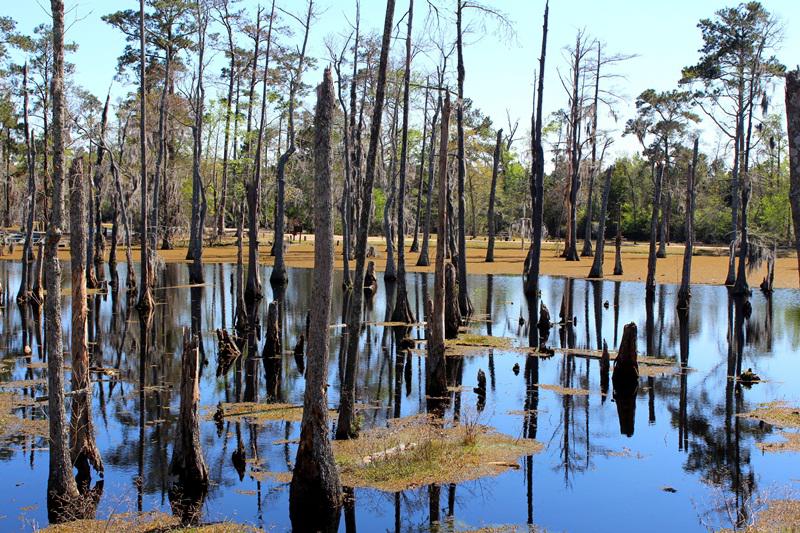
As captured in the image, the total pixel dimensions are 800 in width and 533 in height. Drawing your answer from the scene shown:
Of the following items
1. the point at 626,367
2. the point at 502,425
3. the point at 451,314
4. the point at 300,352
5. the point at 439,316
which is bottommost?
the point at 502,425

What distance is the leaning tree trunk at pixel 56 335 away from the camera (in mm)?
9320

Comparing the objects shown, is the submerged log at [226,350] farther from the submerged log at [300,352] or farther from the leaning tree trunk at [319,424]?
the leaning tree trunk at [319,424]

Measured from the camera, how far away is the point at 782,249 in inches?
2281

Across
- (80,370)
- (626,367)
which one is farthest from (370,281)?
(80,370)

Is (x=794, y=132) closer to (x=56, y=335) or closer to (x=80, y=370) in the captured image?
(x=56, y=335)

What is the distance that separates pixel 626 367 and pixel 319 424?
10074 millimetres

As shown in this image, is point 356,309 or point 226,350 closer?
point 356,309

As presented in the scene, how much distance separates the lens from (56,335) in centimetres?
947

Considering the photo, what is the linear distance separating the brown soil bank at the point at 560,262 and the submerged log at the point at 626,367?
23869 mm

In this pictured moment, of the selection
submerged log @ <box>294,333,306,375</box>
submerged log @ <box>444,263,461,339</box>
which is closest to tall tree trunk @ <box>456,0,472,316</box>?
submerged log @ <box>444,263,461,339</box>

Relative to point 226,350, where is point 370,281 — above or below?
above

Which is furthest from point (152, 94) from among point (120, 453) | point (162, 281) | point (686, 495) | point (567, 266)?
point (686, 495)

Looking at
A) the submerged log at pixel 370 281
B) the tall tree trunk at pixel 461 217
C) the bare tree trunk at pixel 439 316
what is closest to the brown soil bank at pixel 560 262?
the submerged log at pixel 370 281

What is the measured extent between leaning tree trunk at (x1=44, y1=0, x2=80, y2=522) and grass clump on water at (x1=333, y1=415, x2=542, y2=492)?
3.51 metres
